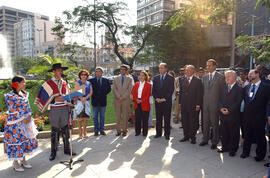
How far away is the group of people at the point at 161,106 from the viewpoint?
3908mm

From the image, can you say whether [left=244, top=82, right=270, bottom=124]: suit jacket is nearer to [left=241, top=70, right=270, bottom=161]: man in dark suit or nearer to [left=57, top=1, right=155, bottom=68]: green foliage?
[left=241, top=70, right=270, bottom=161]: man in dark suit

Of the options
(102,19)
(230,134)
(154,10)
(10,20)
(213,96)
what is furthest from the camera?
(10,20)

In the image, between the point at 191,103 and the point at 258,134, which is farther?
the point at 191,103

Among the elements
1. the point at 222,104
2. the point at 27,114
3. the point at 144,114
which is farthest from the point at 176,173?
the point at 27,114

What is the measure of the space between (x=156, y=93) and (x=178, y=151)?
1846mm

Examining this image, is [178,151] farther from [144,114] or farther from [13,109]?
[13,109]

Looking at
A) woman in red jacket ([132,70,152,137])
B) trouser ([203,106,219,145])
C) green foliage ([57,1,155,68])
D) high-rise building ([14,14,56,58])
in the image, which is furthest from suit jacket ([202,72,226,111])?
high-rise building ([14,14,56,58])

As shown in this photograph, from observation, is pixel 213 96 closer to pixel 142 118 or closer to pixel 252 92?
pixel 252 92

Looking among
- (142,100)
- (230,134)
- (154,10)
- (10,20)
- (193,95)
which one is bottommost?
(230,134)

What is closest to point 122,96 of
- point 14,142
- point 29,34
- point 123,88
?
point 123,88

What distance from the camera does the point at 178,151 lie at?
4.99 meters

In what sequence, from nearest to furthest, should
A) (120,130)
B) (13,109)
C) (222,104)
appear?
1. (13,109)
2. (222,104)
3. (120,130)

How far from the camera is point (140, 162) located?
4336 mm

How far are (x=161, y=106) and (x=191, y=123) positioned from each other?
983 mm
